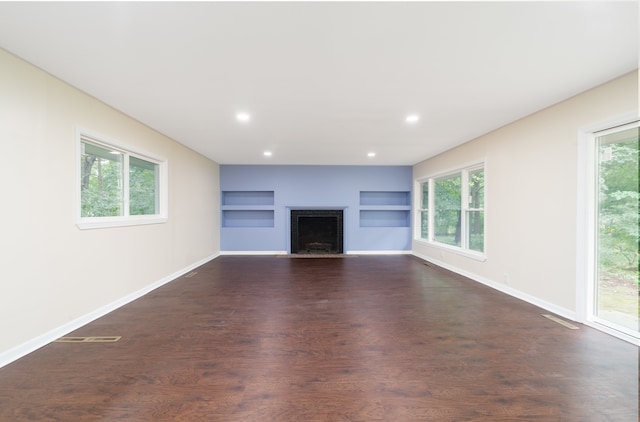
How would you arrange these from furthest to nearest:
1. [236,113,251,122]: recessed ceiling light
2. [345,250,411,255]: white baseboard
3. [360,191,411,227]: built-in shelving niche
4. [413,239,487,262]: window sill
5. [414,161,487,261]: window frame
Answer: [360,191,411,227]: built-in shelving niche, [345,250,411,255]: white baseboard, [414,161,487,261]: window frame, [413,239,487,262]: window sill, [236,113,251,122]: recessed ceiling light

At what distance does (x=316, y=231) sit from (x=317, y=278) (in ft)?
8.39

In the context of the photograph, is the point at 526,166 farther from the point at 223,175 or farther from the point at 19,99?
the point at 223,175

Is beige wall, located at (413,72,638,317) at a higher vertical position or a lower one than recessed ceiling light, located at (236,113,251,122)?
lower

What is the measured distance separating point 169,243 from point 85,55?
2.94 meters

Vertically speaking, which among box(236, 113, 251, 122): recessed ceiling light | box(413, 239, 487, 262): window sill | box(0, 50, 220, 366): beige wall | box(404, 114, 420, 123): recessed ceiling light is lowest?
box(413, 239, 487, 262): window sill

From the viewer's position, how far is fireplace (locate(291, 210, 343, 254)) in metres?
6.76

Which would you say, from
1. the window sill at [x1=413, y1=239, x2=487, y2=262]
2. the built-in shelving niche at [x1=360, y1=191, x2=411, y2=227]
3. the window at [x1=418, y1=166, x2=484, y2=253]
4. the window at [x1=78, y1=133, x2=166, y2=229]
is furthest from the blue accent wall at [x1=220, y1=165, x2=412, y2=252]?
the window at [x1=78, y1=133, x2=166, y2=229]

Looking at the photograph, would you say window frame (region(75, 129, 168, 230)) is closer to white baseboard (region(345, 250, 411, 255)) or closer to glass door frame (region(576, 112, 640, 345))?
white baseboard (region(345, 250, 411, 255))

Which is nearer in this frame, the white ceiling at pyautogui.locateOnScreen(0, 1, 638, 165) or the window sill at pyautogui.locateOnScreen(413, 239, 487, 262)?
the white ceiling at pyautogui.locateOnScreen(0, 1, 638, 165)

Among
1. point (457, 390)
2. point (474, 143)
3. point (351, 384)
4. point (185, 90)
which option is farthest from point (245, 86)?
point (474, 143)

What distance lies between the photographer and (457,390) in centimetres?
168

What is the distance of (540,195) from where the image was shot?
310cm

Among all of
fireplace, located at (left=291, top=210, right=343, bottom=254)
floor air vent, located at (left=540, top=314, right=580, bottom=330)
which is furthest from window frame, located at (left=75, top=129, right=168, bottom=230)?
floor air vent, located at (left=540, top=314, right=580, bottom=330)

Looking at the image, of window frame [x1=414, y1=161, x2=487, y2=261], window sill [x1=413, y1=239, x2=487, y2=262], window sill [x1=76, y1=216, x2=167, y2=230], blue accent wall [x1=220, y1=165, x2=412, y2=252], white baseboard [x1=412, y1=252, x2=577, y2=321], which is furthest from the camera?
blue accent wall [x1=220, y1=165, x2=412, y2=252]
